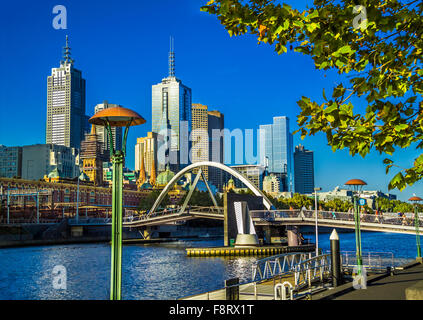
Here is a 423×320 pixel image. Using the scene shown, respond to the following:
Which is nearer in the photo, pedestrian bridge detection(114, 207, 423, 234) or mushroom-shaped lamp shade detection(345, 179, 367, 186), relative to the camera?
mushroom-shaped lamp shade detection(345, 179, 367, 186)

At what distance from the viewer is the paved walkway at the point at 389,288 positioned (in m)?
17.5

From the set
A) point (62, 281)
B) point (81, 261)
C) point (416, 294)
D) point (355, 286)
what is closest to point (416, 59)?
point (416, 294)

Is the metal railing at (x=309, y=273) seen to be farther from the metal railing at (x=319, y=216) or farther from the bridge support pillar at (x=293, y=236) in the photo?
the bridge support pillar at (x=293, y=236)

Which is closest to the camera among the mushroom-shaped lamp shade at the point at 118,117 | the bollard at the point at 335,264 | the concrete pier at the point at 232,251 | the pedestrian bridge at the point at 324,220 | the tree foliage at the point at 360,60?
the tree foliage at the point at 360,60

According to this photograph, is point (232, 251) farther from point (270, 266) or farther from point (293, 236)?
point (270, 266)

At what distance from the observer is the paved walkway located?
17516mm

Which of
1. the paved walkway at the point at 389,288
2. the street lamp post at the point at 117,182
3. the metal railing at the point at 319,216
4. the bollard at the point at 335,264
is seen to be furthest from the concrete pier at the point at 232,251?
the street lamp post at the point at 117,182

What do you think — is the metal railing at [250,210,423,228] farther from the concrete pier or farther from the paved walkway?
the paved walkway

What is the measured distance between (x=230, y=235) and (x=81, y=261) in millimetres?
21877

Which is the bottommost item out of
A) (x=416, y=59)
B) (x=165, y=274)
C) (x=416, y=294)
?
(x=165, y=274)

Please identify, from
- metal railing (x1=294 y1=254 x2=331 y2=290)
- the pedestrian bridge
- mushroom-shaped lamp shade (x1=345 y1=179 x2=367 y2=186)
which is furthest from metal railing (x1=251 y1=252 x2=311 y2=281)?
the pedestrian bridge

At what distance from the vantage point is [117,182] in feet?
41.5
